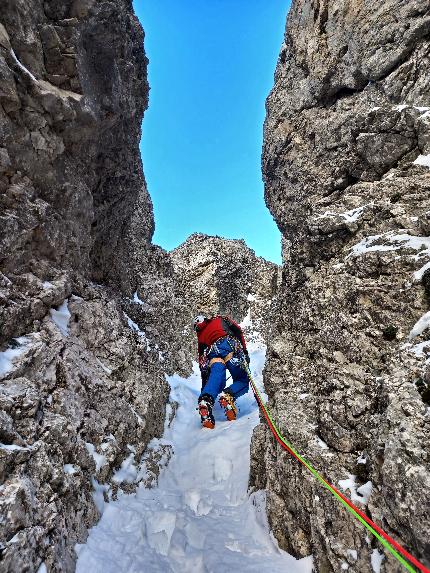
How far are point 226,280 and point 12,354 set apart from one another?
21.2 m

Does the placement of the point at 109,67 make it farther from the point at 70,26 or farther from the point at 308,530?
the point at 308,530

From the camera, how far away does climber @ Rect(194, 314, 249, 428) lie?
35.8 feet

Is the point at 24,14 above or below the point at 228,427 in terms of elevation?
above

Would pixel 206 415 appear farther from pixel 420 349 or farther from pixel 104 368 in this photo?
pixel 420 349

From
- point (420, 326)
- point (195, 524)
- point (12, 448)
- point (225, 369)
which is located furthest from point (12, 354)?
point (225, 369)

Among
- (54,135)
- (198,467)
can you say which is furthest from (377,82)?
(198,467)

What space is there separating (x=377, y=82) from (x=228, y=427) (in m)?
11.0

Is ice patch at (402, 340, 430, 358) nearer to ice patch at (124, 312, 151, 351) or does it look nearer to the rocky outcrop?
ice patch at (124, 312, 151, 351)

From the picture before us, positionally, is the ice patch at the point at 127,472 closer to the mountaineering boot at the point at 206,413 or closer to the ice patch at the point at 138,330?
the mountaineering boot at the point at 206,413

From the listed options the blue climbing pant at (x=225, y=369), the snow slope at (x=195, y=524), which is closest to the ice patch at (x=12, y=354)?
the snow slope at (x=195, y=524)

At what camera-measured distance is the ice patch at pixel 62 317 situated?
7.95m

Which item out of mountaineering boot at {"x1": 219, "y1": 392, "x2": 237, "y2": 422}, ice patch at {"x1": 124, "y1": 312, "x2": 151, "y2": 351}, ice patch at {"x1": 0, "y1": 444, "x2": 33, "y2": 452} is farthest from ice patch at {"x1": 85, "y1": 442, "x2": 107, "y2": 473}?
ice patch at {"x1": 124, "y1": 312, "x2": 151, "y2": 351}

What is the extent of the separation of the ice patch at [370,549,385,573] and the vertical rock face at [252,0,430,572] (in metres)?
0.03

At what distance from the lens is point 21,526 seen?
166 inches
